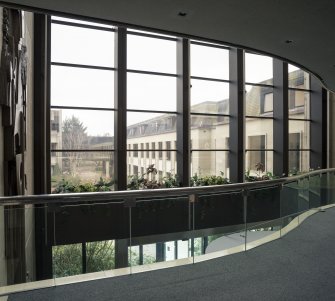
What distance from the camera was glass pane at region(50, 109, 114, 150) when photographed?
28.2ft

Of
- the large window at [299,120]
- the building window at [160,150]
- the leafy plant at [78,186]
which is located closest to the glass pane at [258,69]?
the large window at [299,120]

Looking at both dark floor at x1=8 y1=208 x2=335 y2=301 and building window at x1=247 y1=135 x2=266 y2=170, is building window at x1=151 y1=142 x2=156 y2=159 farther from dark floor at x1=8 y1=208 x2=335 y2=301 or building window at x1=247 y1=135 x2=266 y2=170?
dark floor at x1=8 y1=208 x2=335 y2=301

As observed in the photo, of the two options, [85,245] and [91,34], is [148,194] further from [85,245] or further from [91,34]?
[91,34]

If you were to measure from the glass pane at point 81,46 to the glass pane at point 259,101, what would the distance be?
4.91 m

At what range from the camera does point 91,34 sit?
Result: 29.8 ft

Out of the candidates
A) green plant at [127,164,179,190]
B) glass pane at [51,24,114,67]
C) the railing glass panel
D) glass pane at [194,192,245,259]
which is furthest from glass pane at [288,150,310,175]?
the railing glass panel

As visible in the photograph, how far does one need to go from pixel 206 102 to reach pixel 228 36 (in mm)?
7195

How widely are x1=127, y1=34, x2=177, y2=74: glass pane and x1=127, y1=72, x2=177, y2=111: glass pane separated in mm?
269

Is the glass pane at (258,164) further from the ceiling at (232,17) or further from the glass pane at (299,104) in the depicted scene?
the ceiling at (232,17)

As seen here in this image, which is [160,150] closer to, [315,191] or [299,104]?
[315,191]

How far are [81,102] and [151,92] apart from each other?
207 centimetres

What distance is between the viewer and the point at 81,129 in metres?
8.91

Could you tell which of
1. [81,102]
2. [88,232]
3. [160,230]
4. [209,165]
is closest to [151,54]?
[81,102]

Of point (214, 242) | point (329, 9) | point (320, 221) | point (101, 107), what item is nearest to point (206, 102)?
point (101, 107)
